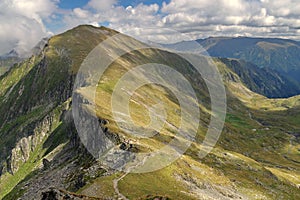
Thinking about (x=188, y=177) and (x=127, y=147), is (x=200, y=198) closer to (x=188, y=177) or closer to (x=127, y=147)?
(x=188, y=177)

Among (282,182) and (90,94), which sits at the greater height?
(90,94)

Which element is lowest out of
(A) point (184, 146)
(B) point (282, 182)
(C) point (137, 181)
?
(B) point (282, 182)

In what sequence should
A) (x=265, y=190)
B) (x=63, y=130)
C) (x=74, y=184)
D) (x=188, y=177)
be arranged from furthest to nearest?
(x=63, y=130), (x=265, y=190), (x=188, y=177), (x=74, y=184)

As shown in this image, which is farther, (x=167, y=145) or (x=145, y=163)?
(x=167, y=145)

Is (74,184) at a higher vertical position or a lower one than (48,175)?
higher

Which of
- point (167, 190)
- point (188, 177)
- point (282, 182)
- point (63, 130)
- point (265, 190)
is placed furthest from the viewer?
point (63, 130)

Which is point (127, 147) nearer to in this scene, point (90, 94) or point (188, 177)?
point (188, 177)

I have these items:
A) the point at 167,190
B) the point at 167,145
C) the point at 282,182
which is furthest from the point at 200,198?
the point at 282,182

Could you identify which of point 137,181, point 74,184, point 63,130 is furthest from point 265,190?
point 63,130

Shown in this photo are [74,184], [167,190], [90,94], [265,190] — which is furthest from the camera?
[90,94]
